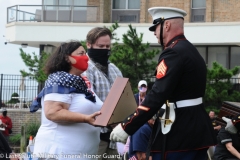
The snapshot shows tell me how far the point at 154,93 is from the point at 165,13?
81 cm

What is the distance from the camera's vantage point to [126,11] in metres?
32.8

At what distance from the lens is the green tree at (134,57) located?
21.4m

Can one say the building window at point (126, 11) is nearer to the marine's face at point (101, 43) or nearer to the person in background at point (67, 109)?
the marine's face at point (101, 43)

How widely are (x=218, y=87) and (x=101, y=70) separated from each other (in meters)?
15.0

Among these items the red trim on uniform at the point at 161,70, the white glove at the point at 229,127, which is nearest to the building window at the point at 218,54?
the white glove at the point at 229,127

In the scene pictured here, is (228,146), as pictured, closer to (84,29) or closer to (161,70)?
(161,70)

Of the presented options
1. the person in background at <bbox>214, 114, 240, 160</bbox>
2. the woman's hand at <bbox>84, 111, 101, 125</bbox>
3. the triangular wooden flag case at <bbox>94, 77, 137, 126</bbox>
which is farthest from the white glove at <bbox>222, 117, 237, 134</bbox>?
the woman's hand at <bbox>84, 111, 101, 125</bbox>

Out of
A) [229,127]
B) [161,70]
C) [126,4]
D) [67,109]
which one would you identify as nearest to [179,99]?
[161,70]

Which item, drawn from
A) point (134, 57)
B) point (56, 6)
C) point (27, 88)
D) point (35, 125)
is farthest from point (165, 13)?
point (56, 6)

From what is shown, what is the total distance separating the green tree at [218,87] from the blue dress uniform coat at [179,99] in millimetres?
15804

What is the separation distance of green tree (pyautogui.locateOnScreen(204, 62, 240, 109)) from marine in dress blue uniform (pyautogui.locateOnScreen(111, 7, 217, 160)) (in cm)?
1579

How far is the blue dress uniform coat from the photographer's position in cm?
544

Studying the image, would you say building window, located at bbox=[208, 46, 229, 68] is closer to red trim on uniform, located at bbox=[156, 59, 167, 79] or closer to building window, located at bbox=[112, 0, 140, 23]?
building window, located at bbox=[112, 0, 140, 23]

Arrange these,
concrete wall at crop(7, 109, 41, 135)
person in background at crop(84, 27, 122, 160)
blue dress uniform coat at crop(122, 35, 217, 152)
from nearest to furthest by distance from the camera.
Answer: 1. blue dress uniform coat at crop(122, 35, 217, 152)
2. person in background at crop(84, 27, 122, 160)
3. concrete wall at crop(7, 109, 41, 135)
